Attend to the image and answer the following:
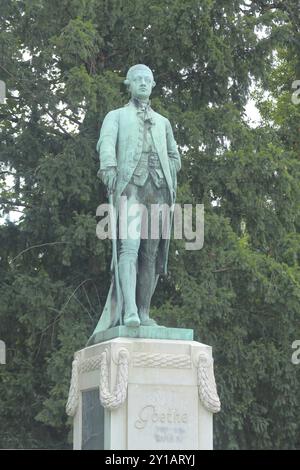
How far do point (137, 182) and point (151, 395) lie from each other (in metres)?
2.07

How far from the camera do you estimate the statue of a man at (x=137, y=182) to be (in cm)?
1054

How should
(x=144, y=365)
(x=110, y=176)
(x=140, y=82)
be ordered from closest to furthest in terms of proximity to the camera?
1. (x=144, y=365)
2. (x=110, y=176)
3. (x=140, y=82)

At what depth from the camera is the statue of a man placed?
10.5 metres

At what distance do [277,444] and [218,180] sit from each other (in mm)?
4323

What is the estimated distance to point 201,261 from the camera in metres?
17.3

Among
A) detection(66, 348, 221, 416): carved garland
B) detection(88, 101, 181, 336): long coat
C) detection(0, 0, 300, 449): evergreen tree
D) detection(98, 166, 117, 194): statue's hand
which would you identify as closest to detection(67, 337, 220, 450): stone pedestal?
detection(66, 348, 221, 416): carved garland

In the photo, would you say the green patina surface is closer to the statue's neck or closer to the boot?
the boot

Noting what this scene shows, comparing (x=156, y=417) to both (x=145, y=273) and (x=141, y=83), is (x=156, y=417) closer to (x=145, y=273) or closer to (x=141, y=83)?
(x=145, y=273)

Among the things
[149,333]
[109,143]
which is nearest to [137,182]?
[109,143]

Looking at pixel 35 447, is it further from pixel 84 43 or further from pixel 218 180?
pixel 84 43

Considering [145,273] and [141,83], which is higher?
[141,83]

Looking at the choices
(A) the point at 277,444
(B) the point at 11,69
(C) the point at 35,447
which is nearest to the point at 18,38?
(B) the point at 11,69

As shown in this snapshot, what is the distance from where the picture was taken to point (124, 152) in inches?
421
